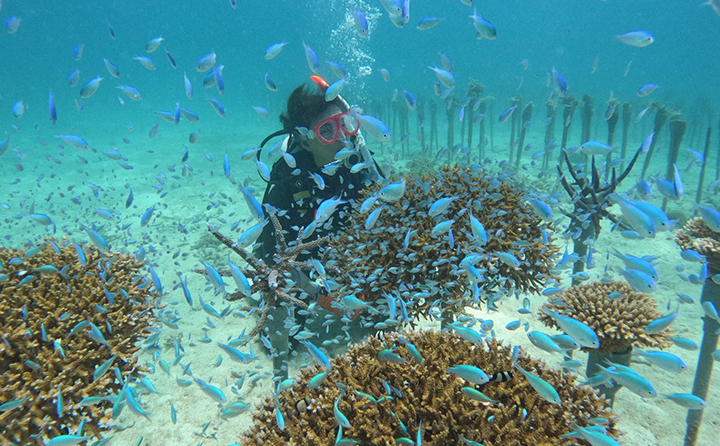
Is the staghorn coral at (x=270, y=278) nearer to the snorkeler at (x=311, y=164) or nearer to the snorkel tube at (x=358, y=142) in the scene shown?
the snorkeler at (x=311, y=164)

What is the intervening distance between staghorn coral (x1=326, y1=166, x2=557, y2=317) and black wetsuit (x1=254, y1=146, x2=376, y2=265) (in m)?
1.13

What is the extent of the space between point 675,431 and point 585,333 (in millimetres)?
3443

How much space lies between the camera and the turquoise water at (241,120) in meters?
5.77

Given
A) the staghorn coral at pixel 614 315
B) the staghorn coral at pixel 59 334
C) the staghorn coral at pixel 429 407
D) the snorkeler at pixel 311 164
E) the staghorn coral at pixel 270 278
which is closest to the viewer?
the staghorn coral at pixel 429 407

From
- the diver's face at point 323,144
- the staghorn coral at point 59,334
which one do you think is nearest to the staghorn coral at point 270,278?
the staghorn coral at point 59,334

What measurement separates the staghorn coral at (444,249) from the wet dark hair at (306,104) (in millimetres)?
2018

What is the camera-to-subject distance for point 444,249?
12.9ft

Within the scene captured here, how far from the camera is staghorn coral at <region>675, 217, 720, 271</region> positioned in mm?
4121

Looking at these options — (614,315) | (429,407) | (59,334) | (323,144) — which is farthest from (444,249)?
(59,334)

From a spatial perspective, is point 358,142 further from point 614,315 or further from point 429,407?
point 614,315

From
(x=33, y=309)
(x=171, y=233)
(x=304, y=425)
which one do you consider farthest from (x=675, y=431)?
(x=171, y=233)

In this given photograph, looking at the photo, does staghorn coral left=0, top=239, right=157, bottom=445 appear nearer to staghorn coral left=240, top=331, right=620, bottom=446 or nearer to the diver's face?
staghorn coral left=240, top=331, right=620, bottom=446

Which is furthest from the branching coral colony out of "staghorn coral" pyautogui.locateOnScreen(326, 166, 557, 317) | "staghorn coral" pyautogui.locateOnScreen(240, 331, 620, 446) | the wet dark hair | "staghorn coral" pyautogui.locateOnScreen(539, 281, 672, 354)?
the wet dark hair

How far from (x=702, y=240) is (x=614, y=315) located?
174 centimetres
